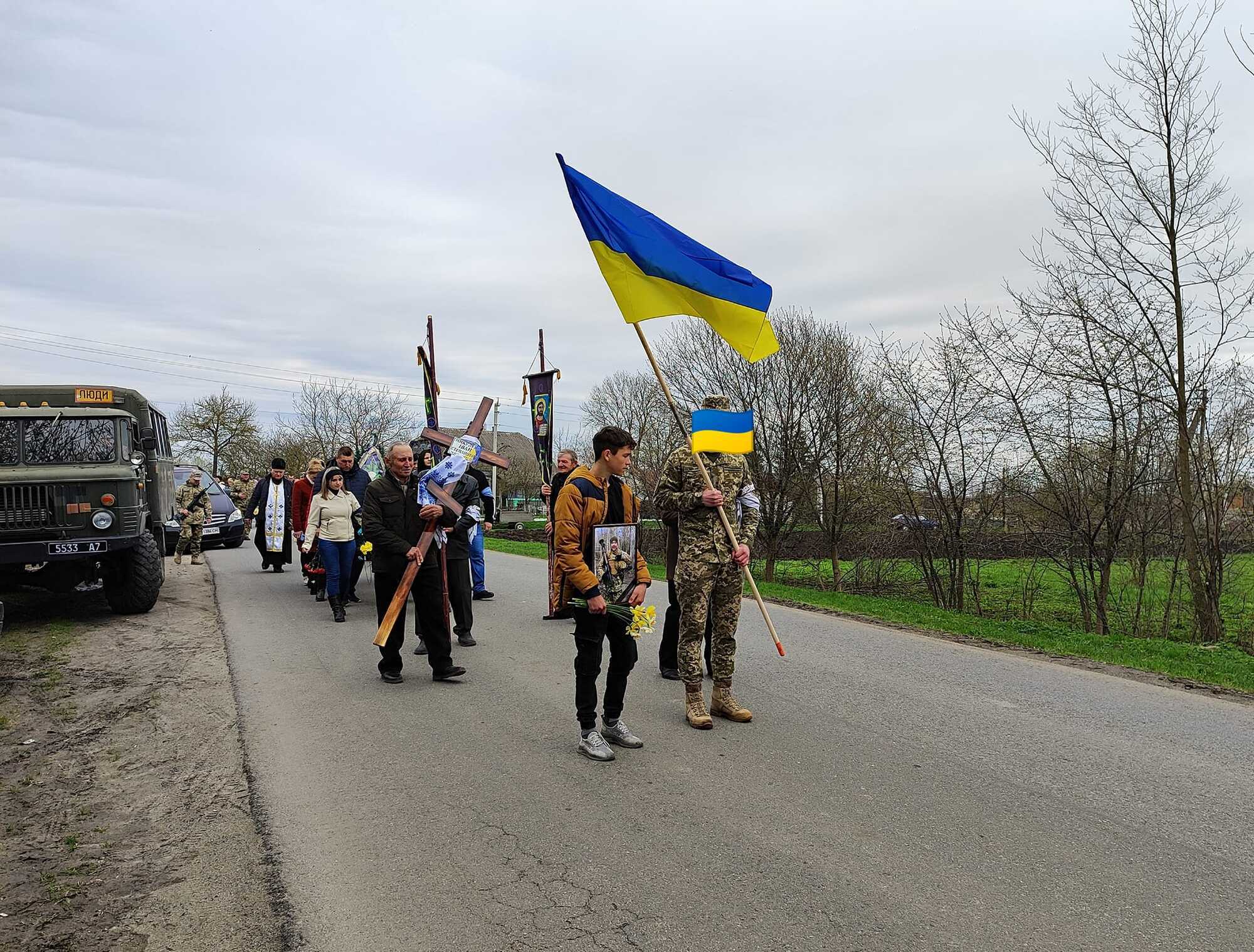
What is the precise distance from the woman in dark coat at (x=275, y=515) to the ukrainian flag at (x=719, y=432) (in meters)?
11.2

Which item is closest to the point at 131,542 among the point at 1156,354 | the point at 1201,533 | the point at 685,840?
the point at 685,840

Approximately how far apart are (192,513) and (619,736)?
14.8 metres

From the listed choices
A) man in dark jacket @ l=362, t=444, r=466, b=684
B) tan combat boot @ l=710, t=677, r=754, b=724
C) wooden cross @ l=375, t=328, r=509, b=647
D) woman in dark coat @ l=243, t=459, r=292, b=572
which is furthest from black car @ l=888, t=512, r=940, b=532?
tan combat boot @ l=710, t=677, r=754, b=724

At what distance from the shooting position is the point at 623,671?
5.28 m

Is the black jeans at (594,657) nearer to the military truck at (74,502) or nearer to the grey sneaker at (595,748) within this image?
the grey sneaker at (595,748)

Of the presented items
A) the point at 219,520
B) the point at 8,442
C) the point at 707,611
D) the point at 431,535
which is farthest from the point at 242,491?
the point at 707,611

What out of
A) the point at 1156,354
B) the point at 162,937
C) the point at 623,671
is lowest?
the point at 162,937

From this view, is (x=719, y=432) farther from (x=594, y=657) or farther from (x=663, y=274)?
(x=594, y=657)

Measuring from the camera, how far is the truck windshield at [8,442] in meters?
10.1

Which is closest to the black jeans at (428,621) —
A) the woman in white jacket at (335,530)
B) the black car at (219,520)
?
the woman in white jacket at (335,530)

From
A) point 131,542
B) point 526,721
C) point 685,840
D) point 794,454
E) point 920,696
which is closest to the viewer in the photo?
point 685,840

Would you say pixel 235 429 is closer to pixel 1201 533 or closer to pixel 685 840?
pixel 1201 533

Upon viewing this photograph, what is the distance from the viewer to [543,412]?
23.9 meters

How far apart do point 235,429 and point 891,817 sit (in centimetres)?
5858
